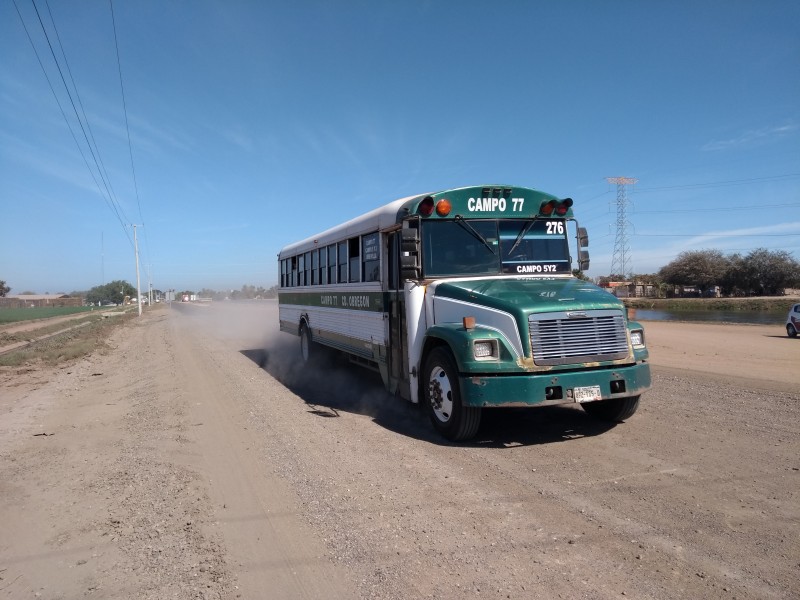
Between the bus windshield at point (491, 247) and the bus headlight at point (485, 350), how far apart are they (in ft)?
4.57

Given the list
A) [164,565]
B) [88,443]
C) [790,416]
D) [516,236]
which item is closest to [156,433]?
[88,443]

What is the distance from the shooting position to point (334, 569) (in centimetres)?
346

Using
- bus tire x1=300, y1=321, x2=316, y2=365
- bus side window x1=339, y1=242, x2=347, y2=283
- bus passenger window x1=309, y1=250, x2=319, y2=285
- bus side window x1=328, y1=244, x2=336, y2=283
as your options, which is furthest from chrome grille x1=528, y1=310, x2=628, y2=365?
bus tire x1=300, y1=321, x2=316, y2=365

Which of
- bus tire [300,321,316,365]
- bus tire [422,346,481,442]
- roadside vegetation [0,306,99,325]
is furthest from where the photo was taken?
roadside vegetation [0,306,99,325]

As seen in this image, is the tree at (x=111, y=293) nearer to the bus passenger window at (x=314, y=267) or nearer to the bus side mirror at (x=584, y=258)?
the bus passenger window at (x=314, y=267)

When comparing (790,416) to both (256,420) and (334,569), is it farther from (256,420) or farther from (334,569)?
(256,420)

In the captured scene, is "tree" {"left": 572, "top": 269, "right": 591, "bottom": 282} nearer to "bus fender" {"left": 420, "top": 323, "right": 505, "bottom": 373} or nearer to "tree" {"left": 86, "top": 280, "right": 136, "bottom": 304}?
"bus fender" {"left": 420, "top": 323, "right": 505, "bottom": 373}

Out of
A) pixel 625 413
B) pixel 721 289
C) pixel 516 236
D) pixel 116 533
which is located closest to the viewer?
pixel 116 533

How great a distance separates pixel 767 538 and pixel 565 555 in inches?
55.0

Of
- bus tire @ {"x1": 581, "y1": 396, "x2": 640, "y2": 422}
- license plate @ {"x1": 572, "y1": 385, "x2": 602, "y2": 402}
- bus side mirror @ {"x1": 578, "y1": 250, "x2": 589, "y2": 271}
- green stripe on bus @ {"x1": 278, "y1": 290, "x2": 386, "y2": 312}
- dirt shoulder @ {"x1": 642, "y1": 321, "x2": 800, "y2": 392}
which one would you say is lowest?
dirt shoulder @ {"x1": 642, "y1": 321, "x2": 800, "y2": 392}

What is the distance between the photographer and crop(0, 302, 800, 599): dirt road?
3.32 meters

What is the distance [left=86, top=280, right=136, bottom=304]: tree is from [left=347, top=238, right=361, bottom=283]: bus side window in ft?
559

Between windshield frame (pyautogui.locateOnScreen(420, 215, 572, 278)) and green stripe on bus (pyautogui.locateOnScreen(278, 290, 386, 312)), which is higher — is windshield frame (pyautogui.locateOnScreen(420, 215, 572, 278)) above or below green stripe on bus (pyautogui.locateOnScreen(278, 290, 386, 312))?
above

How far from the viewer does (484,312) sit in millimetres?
5922
